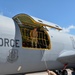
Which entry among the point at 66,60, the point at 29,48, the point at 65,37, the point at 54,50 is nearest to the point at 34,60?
the point at 29,48

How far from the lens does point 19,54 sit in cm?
1202

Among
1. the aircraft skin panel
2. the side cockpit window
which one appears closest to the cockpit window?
the side cockpit window

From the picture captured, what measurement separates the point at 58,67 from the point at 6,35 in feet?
19.6

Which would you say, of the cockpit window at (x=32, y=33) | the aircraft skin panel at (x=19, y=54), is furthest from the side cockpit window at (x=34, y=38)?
the aircraft skin panel at (x=19, y=54)

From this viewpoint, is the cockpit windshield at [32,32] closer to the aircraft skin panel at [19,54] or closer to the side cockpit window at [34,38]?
the side cockpit window at [34,38]

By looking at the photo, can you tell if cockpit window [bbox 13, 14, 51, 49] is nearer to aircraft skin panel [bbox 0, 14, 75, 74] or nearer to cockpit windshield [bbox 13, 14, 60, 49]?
cockpit windshield [bbox 13, 14, 60, 49]

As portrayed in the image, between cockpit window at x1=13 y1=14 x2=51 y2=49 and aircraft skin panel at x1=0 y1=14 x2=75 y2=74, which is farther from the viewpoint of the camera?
cockpit window at x1=13 y1=14 x2=51 y2=49

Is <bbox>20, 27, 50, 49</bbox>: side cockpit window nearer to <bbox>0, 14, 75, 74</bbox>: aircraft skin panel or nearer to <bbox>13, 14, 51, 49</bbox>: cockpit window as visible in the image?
<bbox>13, 14, 51, 49</bbox>: cockpit window

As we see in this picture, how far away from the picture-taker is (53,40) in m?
14.9

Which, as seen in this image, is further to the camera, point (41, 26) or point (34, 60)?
point (41, 26)

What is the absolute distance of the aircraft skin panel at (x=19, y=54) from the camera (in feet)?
37.3

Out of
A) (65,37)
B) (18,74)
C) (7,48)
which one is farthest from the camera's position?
(65,37)

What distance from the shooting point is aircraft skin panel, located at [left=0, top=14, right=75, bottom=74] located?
1137cm

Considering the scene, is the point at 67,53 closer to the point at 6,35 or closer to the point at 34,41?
the point at 34,41
